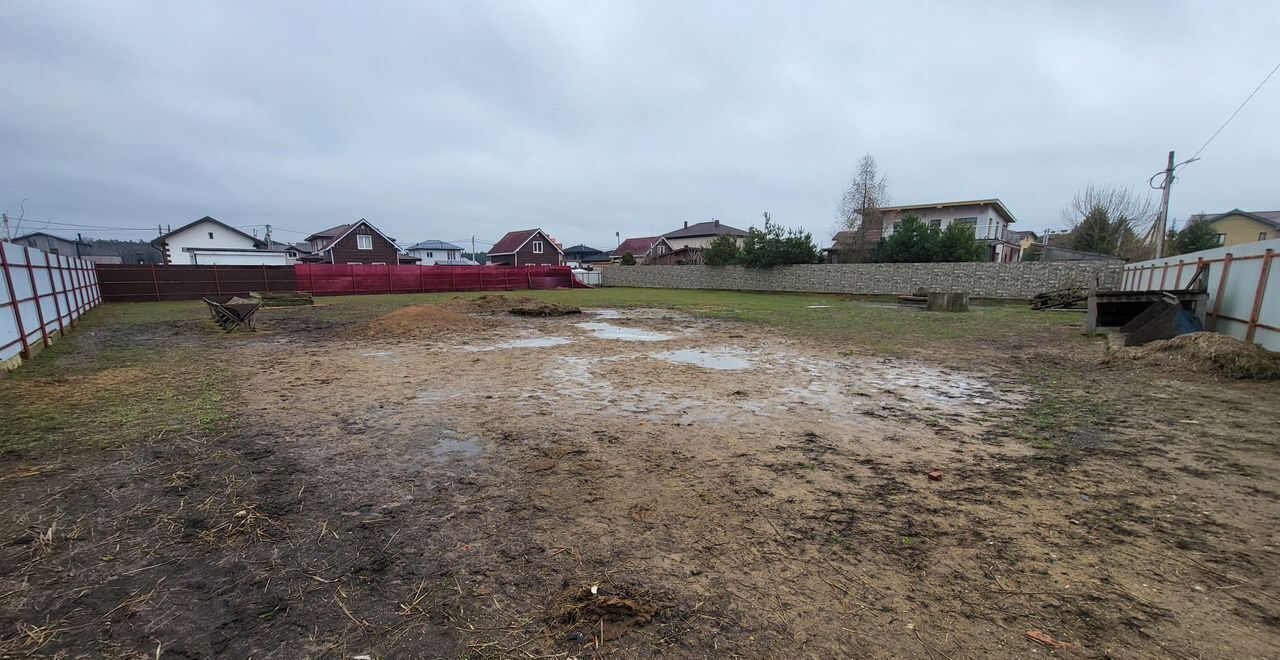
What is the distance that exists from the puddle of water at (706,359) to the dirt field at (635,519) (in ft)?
4.83

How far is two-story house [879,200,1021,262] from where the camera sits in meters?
35.8

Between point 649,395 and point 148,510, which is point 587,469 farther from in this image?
point 148,510

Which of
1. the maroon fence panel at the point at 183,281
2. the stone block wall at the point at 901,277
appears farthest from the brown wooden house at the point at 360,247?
the stone block wall at the point at 901,277

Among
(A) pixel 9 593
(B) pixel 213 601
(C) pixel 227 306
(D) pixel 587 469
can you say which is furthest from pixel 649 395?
(C) pixel 227 306

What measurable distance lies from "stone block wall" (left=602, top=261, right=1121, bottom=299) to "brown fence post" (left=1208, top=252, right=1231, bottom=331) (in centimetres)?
774

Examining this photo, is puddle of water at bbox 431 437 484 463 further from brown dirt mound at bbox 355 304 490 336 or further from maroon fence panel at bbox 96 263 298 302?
maroon fence panel at bbox 96 263 298 302

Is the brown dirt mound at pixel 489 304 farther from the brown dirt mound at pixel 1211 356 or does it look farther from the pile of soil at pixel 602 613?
the brown dirt mound at pixel 1211 356

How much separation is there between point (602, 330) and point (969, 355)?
317 inches

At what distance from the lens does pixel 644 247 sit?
64.2m

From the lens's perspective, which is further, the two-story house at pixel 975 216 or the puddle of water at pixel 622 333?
the two-story house at pixel 975 216

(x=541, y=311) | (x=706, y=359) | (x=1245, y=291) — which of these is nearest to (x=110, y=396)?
(x=706, y=359)

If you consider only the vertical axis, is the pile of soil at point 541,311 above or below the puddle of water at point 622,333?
above

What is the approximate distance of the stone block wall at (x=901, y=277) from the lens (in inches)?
840

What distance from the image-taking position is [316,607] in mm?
2100
